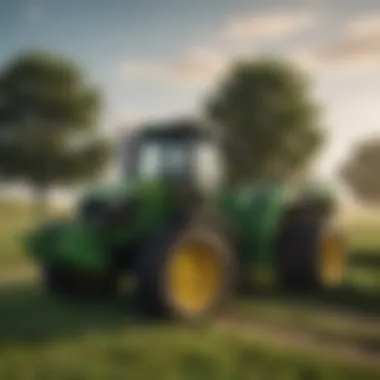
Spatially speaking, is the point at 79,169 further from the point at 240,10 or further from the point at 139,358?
the point at 240,10

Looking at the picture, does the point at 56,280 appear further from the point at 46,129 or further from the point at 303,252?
the point at 303,252

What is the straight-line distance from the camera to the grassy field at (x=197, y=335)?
1.26 m

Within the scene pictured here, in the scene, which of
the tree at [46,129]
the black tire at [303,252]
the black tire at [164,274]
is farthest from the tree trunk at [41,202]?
the black tire at [303,252]

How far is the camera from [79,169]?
52.8 inches

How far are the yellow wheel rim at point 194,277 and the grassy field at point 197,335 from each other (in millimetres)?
63

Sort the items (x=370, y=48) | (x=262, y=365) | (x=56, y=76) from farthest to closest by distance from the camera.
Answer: (x=370, y=48)
(x=56, y=76)
(x=262, y=365)

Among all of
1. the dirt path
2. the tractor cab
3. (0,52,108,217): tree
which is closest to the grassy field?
the dirt path

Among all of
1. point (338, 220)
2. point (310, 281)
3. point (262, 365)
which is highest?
point (338, 220)

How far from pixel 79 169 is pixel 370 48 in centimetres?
68

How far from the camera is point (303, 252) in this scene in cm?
166

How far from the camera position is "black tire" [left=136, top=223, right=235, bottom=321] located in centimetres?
147

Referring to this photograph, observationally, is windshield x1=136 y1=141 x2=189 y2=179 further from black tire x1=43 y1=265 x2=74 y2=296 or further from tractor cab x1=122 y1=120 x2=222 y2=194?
black tire x1=43 y1=265 x2=74 y2=296

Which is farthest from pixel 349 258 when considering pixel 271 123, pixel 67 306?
pixel 67 306

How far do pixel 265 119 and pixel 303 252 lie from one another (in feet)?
1.49
